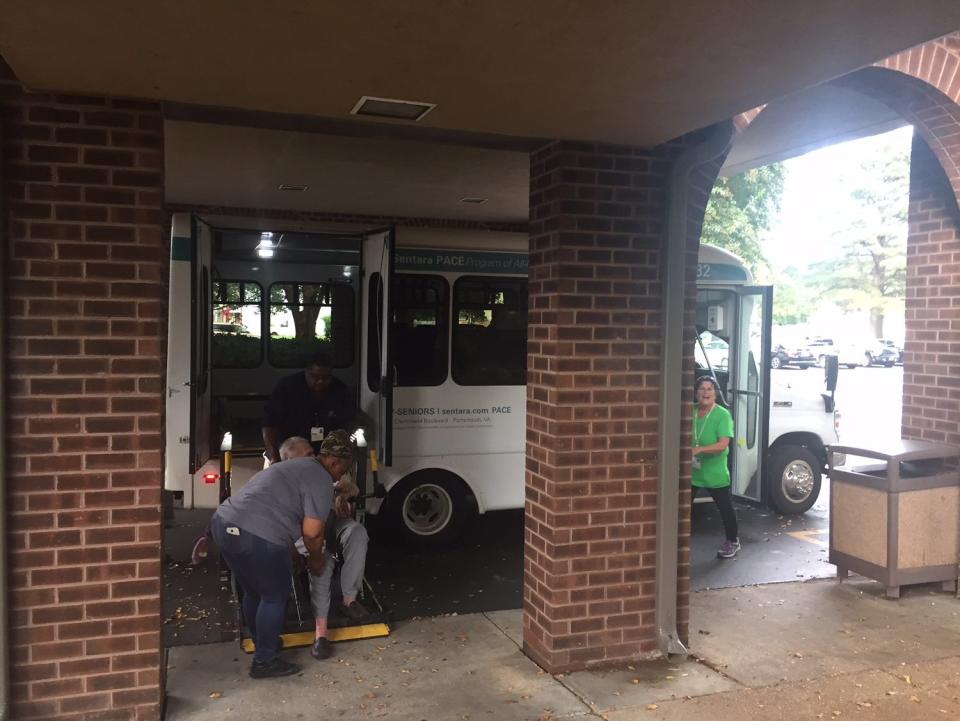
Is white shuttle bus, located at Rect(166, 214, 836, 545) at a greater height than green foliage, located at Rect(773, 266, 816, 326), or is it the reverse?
green foliage, located at Rect(773, 266, 816, 326)

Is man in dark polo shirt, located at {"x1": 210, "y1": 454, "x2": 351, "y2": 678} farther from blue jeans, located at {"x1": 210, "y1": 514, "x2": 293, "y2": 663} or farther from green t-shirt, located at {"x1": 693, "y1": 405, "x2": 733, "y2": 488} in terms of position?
green t-shirt, located at {"x1": 693, "y1": 405, "x2": 733, "y2": 488}

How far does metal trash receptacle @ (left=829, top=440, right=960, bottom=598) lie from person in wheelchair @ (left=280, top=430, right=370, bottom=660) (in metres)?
3.78

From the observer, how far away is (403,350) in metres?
7.20

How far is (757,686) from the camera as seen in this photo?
4.41 m

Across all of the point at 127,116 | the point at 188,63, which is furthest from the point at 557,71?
the point at 127,116

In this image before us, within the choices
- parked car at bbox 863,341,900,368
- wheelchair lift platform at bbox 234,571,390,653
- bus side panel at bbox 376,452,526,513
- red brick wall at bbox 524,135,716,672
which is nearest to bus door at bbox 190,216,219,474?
wheelchair lift platform at bbox 234,571,390,653

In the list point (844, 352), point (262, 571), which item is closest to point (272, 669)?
point (262, 571)

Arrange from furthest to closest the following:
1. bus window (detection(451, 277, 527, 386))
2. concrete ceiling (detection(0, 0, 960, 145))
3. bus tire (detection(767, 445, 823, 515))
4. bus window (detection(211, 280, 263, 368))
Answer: bus tire (detection(767, 445, 823, 515)) < bus window (detection(211, 280, 263, 368)) < bus window (detection(451, 277, 527, 386)) < concrete ceiling (detection(0, 0, 960, 145))

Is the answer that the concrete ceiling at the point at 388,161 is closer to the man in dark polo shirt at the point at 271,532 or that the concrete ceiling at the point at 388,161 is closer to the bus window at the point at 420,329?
the bus window at the point at 420,329

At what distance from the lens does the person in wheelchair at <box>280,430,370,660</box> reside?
473 cm

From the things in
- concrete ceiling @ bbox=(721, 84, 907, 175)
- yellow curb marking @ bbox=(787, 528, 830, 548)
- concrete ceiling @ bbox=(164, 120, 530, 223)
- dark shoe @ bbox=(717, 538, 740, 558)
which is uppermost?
concrete ceiling @ bbox=(721, 84, 907, 175)

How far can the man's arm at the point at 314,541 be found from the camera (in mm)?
4480

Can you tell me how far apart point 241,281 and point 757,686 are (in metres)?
5.81

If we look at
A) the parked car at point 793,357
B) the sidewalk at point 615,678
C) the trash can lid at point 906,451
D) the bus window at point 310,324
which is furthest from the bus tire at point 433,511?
the parked car at point 793,357
